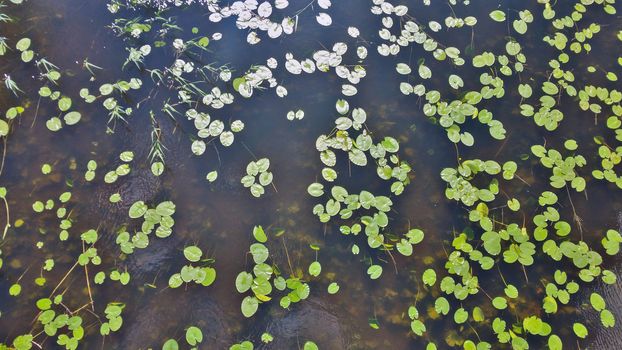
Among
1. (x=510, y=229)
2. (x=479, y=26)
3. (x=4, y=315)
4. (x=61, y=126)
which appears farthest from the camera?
(x=479, y=26)

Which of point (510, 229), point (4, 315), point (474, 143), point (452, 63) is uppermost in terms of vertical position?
point (452, 63)

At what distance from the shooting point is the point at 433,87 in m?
3.44

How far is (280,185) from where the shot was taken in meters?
3.06

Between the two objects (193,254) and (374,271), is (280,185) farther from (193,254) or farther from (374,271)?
(374,271)

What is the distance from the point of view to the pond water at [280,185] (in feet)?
8.82

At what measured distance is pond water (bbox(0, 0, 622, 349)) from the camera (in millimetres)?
2688

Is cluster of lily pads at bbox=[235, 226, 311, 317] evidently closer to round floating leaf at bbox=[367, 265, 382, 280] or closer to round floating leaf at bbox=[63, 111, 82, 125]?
round floating leaf at bbox=[367, 265, 382, 280]

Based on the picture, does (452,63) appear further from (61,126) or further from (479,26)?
(61,126)

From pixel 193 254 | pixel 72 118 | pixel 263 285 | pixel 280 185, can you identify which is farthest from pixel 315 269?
pixel 72 118

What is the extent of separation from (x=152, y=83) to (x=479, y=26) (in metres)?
2.75

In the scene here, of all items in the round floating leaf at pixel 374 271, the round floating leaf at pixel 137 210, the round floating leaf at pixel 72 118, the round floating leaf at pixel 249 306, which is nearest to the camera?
the round floating leaf at pixel 249 306

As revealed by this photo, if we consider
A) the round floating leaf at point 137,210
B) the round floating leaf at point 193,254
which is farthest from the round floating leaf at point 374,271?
the round floating leaf at point 137,210

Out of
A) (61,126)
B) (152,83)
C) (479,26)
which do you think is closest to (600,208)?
(479,26)

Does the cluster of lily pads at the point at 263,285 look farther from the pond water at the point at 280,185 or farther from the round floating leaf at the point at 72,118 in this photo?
the round floating leaf at the point at 72,118
